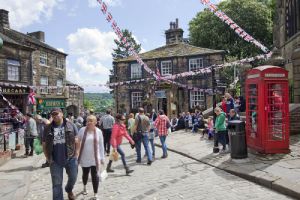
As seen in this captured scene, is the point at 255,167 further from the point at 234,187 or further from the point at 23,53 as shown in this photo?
the point at 23,53

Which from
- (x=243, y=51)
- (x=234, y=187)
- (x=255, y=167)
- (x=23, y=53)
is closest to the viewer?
(x=234, y=187)

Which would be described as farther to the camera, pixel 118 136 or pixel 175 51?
pixel 175 51

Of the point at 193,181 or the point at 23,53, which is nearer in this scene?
the point at 193,181

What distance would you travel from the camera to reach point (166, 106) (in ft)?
97.6

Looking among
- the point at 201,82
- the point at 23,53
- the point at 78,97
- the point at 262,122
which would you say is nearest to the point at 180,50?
the point at 201,82

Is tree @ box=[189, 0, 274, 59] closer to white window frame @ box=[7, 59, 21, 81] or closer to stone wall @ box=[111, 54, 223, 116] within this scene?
stone wall @ box=[111, 54, 223, 116]

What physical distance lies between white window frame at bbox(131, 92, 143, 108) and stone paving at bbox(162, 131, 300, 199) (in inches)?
743

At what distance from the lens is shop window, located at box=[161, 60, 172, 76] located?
98.4 feet

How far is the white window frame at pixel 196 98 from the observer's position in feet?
94.6

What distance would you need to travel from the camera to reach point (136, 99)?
3069cm

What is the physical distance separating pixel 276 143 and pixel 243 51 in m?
29.3

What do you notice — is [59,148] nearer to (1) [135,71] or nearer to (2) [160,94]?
(2) [160,94]

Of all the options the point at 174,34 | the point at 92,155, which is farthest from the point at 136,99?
the point at 92,155

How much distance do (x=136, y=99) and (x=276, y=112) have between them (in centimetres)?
2201
